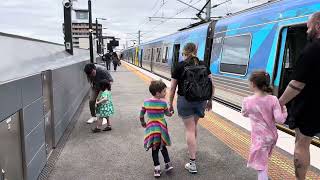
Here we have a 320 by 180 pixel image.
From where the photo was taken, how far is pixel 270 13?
748 centimetres

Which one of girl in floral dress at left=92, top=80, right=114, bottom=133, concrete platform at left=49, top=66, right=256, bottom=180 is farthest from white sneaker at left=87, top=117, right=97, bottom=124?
girl in floral dress at left=92, top=80, right=114, bottom=133

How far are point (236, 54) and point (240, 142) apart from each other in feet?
13.0

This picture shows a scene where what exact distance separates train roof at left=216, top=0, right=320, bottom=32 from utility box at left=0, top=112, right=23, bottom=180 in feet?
15.7

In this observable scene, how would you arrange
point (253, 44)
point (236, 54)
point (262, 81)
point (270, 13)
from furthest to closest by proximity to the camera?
point (236, 54), point (253, 44), point (270, 13), point (262, 81)

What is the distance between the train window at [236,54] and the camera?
8.58 metres

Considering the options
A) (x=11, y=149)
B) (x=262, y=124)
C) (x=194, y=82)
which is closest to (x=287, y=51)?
(x=194, y=82)

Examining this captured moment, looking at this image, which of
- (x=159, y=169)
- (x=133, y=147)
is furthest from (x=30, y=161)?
(x=133, y=147)

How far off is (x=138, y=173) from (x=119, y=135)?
80.6 inches

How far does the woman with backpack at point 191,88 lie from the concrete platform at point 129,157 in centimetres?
45

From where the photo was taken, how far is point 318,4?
19.2 ft

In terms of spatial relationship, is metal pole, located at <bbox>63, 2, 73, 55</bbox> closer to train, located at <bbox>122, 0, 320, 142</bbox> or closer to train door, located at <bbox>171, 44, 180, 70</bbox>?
train, located at <bbox>122, 0, 320, 142</bbox>

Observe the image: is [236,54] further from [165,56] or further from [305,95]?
[165,56]

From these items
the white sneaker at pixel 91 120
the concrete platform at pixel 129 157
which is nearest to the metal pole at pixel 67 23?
the white sneaker at pixel 91 120

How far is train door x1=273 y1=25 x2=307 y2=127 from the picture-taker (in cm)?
686
